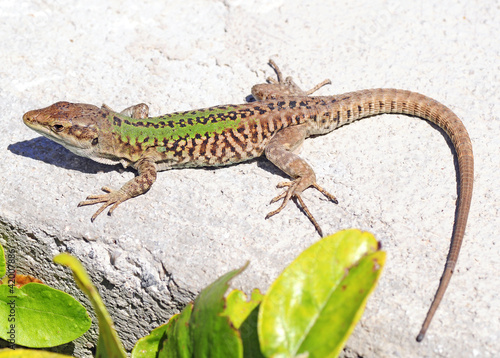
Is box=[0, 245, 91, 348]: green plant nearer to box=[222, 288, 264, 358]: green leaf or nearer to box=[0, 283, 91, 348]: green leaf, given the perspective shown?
box=[0, 283, 91, 348]: green leaf

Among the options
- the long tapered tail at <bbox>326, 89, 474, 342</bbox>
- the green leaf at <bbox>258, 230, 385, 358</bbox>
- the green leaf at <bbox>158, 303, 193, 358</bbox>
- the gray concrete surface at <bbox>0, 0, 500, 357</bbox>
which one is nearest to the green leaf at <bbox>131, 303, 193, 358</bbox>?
the green leaf at <bbox>158, 303, 193, 358</bbox>

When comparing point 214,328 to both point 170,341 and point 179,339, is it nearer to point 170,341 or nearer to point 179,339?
point 179,339

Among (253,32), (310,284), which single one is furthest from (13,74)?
(310,284)

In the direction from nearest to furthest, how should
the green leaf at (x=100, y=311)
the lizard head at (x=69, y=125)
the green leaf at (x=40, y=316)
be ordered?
the green leaf at (x=100, y=311) < the green leaf at (x=40, y=316) < the lizard head at (x=69, y=125)

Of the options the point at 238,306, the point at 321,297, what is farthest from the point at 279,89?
the point at 321,297

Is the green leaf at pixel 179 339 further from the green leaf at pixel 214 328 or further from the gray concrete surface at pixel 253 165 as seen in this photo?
the gray concrete surface at pixel 253 165

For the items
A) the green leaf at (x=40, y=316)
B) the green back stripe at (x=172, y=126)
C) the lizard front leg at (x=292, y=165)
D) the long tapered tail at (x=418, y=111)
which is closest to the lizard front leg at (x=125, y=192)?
the green back stripe at (x=172, y=126)
